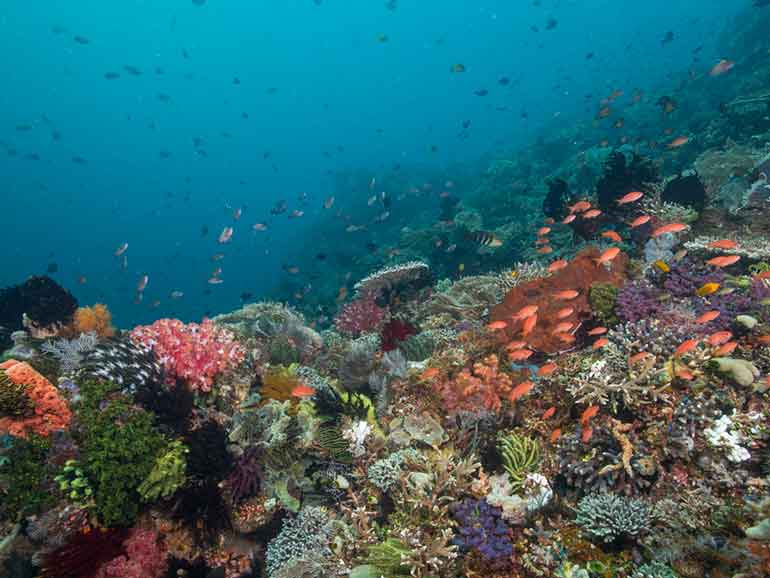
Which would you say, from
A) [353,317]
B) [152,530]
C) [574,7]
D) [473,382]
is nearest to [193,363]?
[152,530]

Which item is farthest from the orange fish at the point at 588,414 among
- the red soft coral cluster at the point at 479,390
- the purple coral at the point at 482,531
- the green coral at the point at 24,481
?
the green coral at the point at 24,481

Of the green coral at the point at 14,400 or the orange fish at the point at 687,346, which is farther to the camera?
the green coral at the point at 14,400

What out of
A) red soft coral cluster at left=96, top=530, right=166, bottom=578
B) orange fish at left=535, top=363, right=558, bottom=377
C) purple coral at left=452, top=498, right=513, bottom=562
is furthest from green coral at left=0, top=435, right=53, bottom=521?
orange fish at left=535, top=363, right=558, bottom=377

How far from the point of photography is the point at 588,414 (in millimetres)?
4574

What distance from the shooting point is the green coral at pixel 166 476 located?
190 inches

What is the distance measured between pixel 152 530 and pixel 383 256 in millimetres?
20249

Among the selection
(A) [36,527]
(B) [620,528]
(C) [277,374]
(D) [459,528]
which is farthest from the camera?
(C) [277,374]

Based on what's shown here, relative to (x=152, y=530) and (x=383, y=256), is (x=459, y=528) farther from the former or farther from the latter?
(x=383, y=256)

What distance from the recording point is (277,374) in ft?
23.5

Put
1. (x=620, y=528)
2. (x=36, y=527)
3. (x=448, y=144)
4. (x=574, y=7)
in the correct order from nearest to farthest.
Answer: (x=620, y=528) → (x=36, y=527) → (x=448, y=144) → (x=574, y=7)

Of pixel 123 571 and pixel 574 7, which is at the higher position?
pixel 574 7

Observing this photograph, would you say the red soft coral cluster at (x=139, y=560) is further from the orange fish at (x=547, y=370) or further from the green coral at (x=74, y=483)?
the orange fish at (x=547, y=370)

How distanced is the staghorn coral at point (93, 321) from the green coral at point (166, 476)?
5476mm

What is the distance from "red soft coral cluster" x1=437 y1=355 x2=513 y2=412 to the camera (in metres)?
5.71
